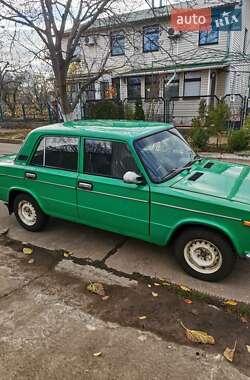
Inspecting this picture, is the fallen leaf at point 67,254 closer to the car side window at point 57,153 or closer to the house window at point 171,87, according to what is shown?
the car side window at point 57,153

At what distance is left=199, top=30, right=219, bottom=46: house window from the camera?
1605cm

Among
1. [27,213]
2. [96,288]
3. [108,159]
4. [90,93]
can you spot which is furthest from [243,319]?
[90,93]

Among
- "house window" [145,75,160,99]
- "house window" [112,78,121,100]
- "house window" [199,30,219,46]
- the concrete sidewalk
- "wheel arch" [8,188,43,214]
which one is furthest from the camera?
"house window" [112,78,121,100]

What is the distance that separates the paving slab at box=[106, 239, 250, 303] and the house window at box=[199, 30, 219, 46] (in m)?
16.1

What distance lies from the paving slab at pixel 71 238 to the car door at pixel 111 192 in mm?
424

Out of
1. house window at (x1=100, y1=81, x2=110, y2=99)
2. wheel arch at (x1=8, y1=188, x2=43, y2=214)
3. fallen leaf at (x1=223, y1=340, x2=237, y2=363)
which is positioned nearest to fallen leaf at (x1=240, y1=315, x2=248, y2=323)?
fallen leaf at (x1=223, y1=340, x2=237, y2=363)

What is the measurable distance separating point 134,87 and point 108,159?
55.8ft

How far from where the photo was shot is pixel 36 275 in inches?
135

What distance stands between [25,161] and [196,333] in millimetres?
3236


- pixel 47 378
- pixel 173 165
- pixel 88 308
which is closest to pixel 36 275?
pixel 88 308

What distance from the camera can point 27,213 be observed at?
4.51 m

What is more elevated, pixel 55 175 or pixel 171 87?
pixel 171 87

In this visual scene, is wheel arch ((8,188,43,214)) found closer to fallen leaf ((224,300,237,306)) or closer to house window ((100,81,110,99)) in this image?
fallen leaf ((224,300,237,306))

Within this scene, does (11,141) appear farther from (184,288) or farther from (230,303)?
(230,303)
